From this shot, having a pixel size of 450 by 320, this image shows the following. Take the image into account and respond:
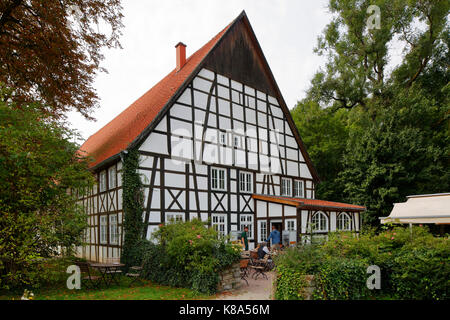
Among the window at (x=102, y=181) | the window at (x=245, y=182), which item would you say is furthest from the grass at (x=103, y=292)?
the window at (x=245, y=182)

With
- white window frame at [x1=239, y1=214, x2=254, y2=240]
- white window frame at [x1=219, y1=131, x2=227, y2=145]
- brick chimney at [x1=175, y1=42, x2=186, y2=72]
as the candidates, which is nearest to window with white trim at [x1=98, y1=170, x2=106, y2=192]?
white window frame at [x1=219, y1=131, x2=227, y2=145]

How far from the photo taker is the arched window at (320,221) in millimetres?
17109

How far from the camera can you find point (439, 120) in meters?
23.9

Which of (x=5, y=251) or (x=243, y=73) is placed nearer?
(x=5, y=251)

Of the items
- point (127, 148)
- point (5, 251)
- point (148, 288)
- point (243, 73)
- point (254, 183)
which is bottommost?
point (148, 288)

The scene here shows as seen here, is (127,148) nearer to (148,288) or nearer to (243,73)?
(148,288)

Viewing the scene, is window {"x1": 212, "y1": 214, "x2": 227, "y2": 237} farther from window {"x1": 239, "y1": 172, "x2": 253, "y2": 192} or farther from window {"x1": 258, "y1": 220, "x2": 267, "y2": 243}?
window {"x1": 258, "y1": 220, "x2": 267, "y2": 243}

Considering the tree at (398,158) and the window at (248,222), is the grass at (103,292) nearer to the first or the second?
the window at (248,222)

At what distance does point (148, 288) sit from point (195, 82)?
30.5 feet

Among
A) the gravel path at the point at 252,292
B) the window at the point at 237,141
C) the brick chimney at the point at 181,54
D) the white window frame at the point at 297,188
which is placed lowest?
the gravel path at the point at 252,292

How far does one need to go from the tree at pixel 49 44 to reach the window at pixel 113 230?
16.8ft

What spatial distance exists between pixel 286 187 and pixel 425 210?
708 centimetres

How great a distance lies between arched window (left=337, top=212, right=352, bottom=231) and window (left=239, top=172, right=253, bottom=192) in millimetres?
5503
